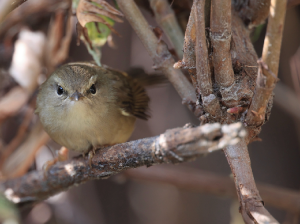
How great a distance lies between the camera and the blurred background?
3.16m

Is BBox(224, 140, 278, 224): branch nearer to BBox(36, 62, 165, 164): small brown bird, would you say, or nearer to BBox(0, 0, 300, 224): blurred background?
BBox(36, 62, 165, 164): small brown bird

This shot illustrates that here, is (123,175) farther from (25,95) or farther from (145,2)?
(145,2)

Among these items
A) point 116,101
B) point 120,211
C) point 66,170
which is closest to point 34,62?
point 116,101

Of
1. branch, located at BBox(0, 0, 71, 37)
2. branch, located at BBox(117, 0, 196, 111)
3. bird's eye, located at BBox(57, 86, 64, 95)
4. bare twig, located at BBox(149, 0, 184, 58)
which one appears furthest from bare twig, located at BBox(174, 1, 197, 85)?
branch, located at BBox(0, 0, 71, 37)

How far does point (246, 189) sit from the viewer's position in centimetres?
145

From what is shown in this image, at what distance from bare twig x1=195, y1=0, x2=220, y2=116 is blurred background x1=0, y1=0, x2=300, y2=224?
5.50ft

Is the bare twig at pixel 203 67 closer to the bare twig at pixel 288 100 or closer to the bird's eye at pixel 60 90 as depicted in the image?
the bird's eye at pixel 60 90

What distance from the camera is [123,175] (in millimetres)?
3217

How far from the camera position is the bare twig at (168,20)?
211 centimetres

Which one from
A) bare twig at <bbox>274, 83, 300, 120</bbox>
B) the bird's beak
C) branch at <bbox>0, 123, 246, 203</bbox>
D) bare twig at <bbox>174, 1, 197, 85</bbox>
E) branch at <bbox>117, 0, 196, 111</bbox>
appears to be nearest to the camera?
branch at <bbox>0, 123, 246, 203</bbox>

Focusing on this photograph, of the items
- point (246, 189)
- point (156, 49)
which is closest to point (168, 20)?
point (156, 49)

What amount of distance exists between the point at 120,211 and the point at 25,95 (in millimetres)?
1805

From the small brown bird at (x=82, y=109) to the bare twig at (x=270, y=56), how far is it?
3.88ft

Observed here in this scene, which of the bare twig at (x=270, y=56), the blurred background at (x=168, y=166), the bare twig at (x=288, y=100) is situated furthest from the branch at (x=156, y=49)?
the bare twig at (x=288, y=100)
